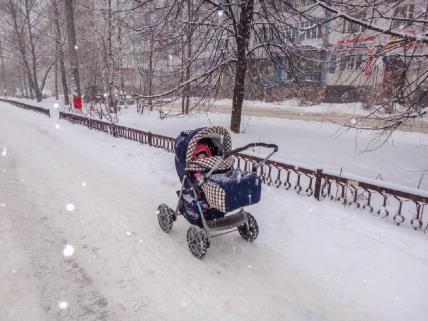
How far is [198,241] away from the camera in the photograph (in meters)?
4.92

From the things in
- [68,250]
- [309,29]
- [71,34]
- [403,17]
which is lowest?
[68,250]

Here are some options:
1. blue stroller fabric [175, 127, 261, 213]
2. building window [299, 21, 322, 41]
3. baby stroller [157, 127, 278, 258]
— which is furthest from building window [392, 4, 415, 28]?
blue stroller fabric [175, 127, 261, 213]

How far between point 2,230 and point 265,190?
204 inches

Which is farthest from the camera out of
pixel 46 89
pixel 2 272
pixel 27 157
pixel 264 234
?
pixel 46 89

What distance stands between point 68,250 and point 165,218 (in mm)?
1589

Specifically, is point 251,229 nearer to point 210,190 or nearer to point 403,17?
point 210,190

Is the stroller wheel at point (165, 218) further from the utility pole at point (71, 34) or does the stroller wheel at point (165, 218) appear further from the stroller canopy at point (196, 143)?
the utility pole at point (71, 34)

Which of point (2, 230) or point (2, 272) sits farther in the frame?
point (2, 230)

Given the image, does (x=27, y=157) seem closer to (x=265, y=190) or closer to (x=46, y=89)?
(x=265, y=190)

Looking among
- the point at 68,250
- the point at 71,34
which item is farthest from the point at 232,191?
the point at 71,34

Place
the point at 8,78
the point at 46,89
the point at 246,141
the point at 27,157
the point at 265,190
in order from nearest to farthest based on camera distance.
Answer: the point at 265,190
the point at 27,157
the point at 246,141
the point at 8,78
the point at 46,89

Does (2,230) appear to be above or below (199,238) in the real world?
below

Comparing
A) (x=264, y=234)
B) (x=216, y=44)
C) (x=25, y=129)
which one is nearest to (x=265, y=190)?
(x=264, y=234)

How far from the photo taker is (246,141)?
12117mm
